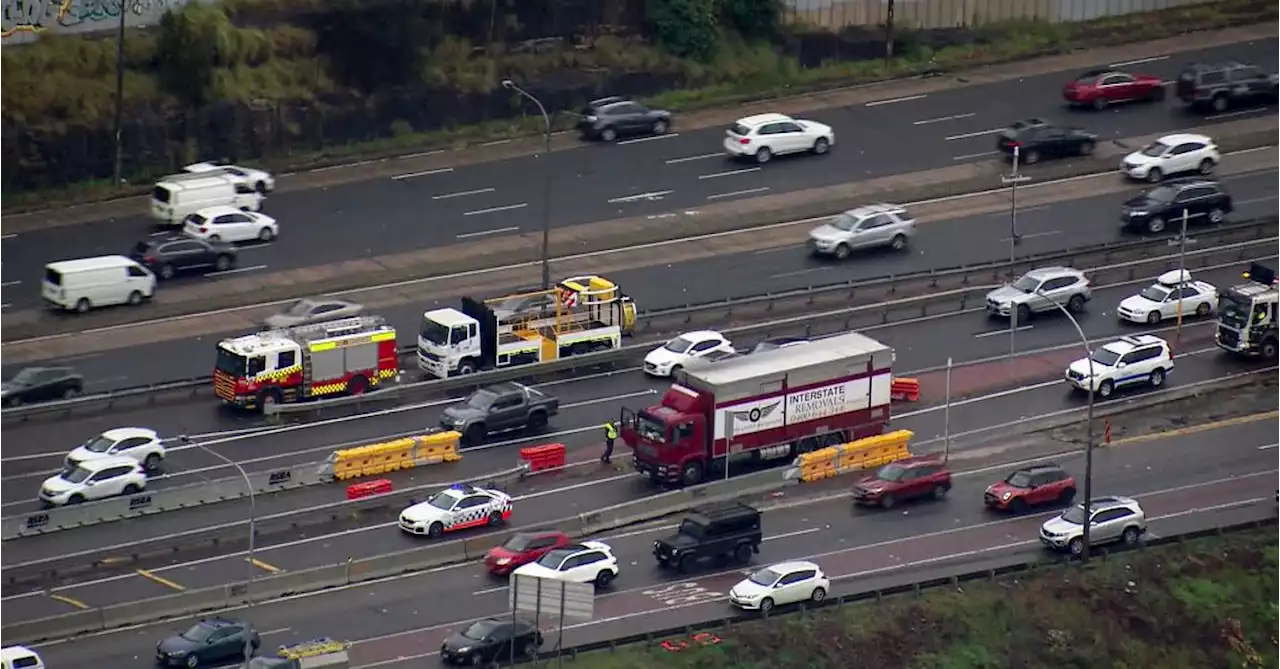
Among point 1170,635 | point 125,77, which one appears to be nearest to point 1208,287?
point 1170,635

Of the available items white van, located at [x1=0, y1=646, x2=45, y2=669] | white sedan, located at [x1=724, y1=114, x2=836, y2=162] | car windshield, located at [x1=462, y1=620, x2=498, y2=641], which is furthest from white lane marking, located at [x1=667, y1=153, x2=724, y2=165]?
white van, located at [x1=0, y1=646, x2=45, y2=669]

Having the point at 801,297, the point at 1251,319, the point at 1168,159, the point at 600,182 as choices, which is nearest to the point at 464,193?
the point at 600,182

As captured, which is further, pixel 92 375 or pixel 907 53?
pixel 907 53

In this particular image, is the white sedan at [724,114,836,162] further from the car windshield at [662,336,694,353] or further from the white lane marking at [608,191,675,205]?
the car windshield at [662,336,694,353]

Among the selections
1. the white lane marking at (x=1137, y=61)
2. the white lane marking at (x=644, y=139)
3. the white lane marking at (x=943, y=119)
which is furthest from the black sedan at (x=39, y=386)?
the white lane marking at (x=1137, y=61)

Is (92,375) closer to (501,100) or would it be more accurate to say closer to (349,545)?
(349,545)
